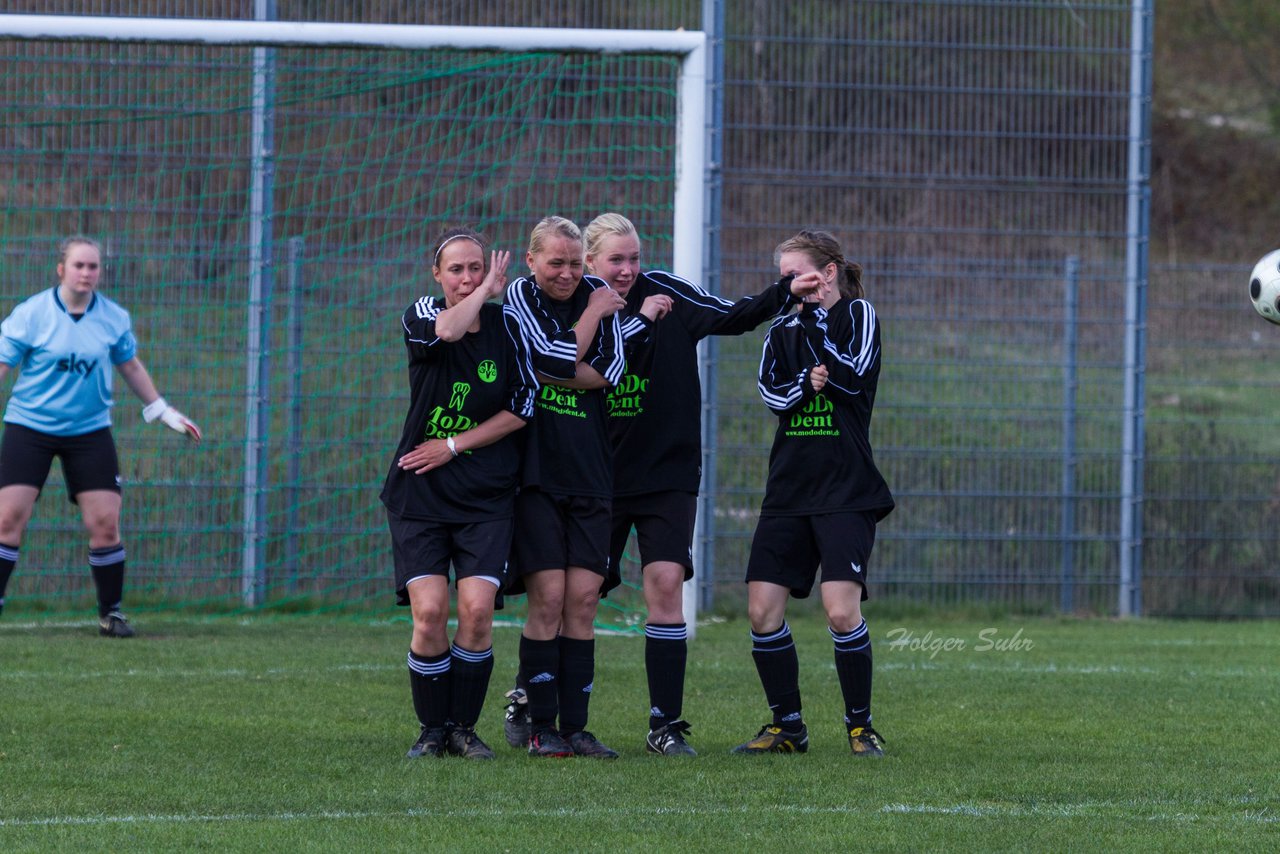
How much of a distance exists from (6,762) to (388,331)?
571 centimetres

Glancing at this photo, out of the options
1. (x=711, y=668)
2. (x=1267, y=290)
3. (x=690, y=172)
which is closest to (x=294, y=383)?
(x=690, y=172)

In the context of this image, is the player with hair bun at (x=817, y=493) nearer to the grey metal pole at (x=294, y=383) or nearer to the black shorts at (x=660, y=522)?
the black shorts at (x=660, y=522)

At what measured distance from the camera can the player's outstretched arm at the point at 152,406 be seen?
26.7 feet

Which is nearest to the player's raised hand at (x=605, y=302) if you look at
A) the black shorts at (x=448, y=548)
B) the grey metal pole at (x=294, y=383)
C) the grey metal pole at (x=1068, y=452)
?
the black shorts at (x=448, y=548)

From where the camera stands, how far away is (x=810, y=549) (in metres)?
5.70

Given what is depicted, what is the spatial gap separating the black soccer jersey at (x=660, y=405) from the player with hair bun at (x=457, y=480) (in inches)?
18.4

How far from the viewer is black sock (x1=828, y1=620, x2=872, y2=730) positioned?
555cm

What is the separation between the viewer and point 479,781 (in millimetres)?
4926

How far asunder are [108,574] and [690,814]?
5126 mm

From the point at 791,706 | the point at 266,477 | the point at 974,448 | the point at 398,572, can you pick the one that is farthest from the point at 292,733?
the point at 974,448

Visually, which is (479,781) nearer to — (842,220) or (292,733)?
(292,733)

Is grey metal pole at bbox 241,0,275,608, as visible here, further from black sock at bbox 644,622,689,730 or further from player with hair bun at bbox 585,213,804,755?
black sock at bbox 644,622,689,730

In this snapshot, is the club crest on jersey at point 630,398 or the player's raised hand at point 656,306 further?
the club crest on jersey at point 630,398

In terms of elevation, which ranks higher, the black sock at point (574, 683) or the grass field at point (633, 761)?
the black sock at point (574, 683)
